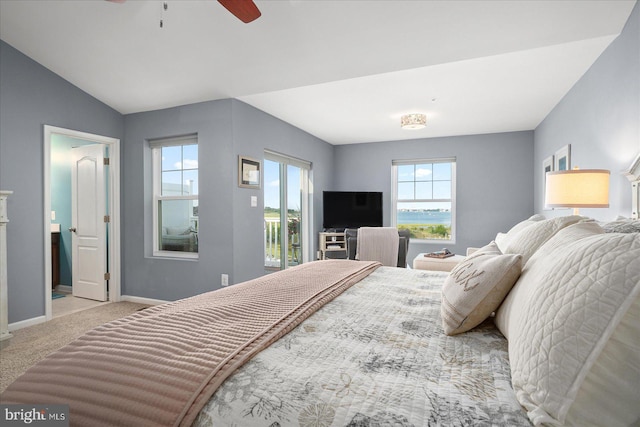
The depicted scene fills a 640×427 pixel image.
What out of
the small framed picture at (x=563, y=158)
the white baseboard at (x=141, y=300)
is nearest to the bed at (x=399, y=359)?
the small framed picture at (x=563, y=158)

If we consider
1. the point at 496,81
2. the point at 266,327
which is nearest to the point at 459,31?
the point at 496,81

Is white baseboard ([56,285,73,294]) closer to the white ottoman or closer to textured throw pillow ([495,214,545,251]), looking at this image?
the white ottoman

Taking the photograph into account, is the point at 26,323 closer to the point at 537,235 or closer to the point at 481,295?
the point at 481,295

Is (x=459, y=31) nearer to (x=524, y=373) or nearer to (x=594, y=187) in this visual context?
(x=594, y=187)

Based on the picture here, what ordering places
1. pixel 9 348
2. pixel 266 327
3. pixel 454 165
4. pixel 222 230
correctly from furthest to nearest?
1. pixel 454 165
2. pixel 222 230
3. pixel 9 348
4. pixel 266 327

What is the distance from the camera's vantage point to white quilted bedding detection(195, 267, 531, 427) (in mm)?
717

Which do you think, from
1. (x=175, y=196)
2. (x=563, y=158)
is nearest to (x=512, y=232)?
(x=563, y=158)

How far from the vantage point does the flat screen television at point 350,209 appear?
593 cm

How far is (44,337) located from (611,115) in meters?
4.99

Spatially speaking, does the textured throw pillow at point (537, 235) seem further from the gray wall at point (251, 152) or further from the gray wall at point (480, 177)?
the gray wall at point (480, 177)

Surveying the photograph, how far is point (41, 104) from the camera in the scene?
341 centimetres

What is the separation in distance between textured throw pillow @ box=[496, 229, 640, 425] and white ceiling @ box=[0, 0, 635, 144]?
2.18 m

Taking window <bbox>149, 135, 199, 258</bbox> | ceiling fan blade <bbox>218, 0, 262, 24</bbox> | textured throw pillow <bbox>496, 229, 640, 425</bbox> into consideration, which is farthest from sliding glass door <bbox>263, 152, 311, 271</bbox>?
textured throw pillow <bbox>496, 229, 640, 425</bbox>

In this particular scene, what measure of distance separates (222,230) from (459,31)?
290cm
